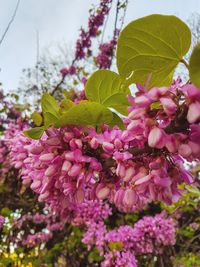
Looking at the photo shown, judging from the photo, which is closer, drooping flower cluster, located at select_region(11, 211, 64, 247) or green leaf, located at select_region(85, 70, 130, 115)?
green leaf, located at select_region(85, 70, 130, 115)

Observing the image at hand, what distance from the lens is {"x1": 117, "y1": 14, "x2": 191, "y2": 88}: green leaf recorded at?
24.7 inches

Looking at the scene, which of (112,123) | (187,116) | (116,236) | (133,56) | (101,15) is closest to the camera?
(187,116)

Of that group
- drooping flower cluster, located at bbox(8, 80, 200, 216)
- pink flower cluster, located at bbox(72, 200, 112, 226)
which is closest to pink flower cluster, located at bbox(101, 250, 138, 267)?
pink flower cluster, located at bbox(72, 200, 112, 226)

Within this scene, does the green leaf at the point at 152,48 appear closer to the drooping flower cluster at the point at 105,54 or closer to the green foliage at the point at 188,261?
the green foliage at the point at 188,261

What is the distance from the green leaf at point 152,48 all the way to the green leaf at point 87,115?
0.08m

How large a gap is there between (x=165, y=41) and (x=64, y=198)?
1.46 feet

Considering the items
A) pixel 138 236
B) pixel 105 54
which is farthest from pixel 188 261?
pixel 105 54

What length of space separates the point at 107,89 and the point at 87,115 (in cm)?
8

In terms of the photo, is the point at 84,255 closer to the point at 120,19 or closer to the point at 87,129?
the point at 120,19

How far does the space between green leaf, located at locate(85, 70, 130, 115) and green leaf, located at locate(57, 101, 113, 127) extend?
0.04 meters

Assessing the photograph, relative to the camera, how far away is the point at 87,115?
0.72 m

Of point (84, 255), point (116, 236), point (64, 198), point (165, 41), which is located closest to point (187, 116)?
point (165, 41)

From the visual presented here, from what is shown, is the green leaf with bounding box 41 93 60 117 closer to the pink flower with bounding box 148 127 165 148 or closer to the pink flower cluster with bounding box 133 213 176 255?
the pink flower with bounding box 148 127 165 148

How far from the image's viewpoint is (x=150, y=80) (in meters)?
0.72
